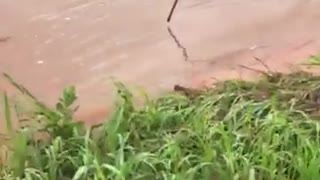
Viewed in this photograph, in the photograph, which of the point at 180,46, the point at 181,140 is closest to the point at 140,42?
the point at 180,46

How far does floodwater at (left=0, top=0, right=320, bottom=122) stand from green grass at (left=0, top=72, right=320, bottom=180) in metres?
0.26

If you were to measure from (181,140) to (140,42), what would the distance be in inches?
28.7

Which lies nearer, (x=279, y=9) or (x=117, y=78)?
(x=117, y=78)

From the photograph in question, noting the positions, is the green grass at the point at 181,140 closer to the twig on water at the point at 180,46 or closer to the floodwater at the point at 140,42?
the floodwater at the point at 140,42

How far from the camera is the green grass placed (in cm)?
259

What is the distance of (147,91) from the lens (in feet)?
10.5

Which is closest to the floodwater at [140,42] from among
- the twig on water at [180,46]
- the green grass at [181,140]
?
the twig on water at [180,46]

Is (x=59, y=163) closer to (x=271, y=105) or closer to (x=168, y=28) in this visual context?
(x=271, y=105)

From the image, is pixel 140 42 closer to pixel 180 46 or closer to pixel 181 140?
pixel 180 46

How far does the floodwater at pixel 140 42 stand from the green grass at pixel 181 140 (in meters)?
0.26

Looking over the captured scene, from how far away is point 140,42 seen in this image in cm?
337

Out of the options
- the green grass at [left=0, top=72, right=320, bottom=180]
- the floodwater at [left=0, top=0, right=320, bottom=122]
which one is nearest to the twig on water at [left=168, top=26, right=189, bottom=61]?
the floodwater at [left=0, top=0, right=320, bottom=122]

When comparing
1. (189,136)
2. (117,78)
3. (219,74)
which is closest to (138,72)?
(117,78)

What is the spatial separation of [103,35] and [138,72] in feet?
0.73
